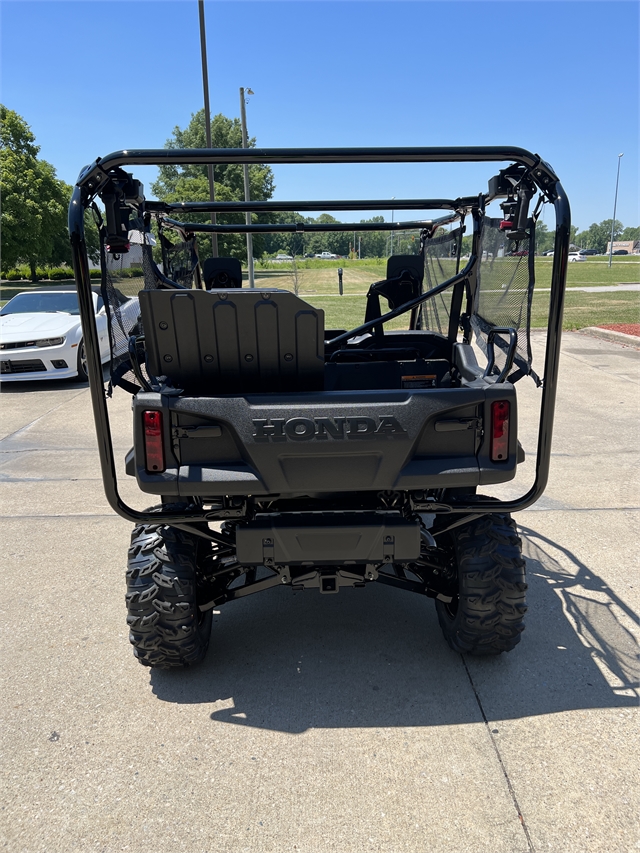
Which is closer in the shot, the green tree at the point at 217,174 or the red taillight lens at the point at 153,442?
the red taillight lens at the point at 153,442

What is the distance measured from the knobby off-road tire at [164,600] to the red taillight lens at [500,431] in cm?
137

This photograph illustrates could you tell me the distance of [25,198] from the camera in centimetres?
3181

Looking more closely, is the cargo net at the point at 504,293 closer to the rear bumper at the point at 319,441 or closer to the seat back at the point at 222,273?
the rear bumper at the point at 319,441

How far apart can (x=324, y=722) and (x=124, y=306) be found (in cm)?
206

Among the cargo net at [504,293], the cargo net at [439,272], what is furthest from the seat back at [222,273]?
the cargo net at [504,293]

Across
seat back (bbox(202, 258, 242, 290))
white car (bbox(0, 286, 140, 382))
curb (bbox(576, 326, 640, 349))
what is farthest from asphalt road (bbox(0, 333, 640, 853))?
curb (bbox(576, 326, 640, 349))

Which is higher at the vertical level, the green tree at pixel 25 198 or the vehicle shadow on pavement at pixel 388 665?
the green tree at pixel 25 198

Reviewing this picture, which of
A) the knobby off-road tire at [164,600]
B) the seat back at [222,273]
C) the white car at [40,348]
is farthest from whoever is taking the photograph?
the white car at [40,348]

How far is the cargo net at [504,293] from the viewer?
2732 millimetres

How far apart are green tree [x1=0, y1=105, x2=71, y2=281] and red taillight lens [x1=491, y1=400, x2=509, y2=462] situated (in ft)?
110

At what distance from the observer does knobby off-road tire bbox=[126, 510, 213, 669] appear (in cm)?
274

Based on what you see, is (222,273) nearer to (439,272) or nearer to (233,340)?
(439,272)

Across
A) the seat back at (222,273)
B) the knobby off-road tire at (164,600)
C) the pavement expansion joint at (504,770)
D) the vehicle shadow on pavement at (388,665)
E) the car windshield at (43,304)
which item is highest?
the seat back at (222,273)

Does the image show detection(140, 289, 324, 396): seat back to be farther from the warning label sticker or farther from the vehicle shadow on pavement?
the vehicle shadow on pavement
